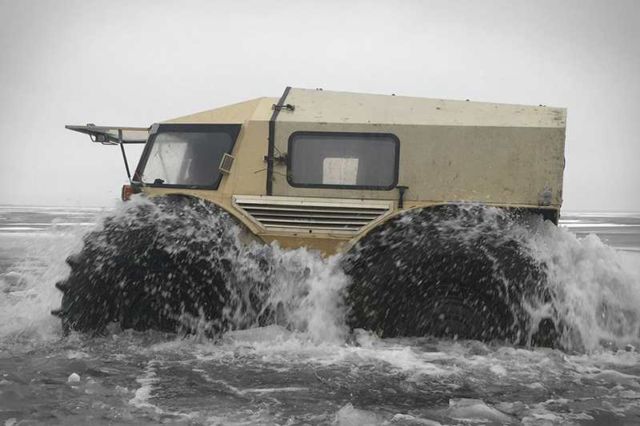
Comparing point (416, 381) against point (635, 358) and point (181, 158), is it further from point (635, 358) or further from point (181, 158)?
point (181, 158)

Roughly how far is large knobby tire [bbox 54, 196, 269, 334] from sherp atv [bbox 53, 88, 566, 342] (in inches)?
0.5

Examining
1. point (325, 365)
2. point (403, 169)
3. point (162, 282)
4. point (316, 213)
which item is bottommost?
point (325, 365)

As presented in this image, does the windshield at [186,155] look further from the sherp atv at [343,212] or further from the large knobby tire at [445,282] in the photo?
the large knobby tire at [445,282]

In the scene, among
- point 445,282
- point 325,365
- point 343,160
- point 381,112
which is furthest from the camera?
point 381,112

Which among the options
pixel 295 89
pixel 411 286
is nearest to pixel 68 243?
pixel 295 89

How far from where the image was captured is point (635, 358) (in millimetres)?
4859

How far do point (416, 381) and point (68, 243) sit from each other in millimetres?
3597

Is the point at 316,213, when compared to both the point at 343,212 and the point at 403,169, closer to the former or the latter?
the point at 343,212

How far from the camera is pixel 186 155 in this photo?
6.41 meters

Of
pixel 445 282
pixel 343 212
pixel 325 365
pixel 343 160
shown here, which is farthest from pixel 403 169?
pixel 325 365

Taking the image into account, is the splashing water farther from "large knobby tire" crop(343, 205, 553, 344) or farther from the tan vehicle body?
the tan vehicle body

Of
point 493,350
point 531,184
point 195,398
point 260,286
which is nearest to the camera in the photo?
point 195,398

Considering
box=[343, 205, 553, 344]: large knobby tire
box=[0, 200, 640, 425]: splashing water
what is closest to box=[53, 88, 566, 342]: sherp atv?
box=[343, 205, 553, 344]: large knobby tire

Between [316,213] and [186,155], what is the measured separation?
1586 mm
